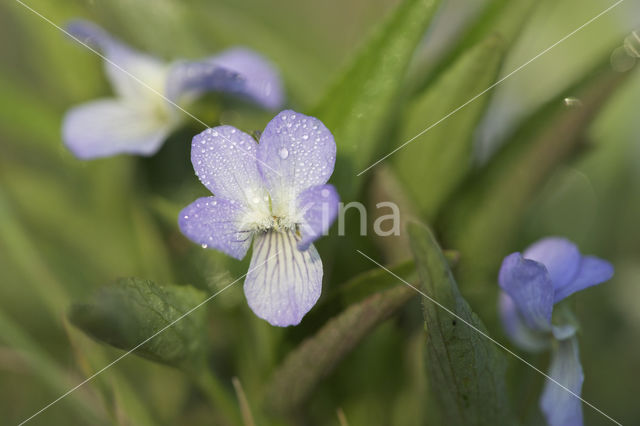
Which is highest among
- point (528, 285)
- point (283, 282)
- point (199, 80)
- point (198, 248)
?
point (199, 80)

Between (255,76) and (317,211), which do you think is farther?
(255,76)

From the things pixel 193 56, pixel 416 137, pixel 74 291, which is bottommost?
pixel 416 137

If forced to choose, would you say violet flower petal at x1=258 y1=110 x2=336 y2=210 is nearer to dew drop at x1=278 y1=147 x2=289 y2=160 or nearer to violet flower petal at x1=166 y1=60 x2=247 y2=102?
dew drop at x1=278 y1=147 x2=289 y2=160

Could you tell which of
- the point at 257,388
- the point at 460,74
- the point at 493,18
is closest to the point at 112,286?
the point at 257,388

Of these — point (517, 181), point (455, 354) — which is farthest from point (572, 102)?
point (455, 354)

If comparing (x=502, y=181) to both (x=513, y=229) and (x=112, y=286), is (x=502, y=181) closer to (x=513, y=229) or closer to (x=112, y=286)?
(x=513, y=229)

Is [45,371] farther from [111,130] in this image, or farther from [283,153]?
[283,153]
